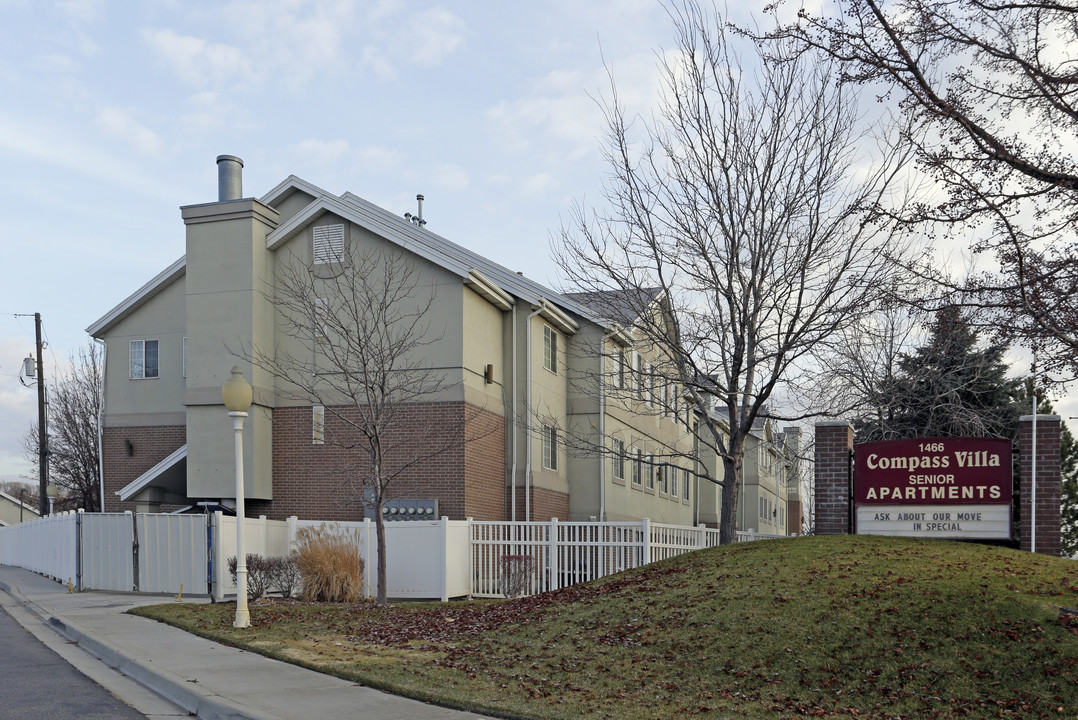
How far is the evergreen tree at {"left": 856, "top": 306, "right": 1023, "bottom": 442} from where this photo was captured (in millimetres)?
19812

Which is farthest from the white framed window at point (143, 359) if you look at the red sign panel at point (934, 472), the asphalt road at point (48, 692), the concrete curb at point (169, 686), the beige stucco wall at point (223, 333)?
the red sign panel at point (934, 472)

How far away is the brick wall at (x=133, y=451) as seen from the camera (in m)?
27.8

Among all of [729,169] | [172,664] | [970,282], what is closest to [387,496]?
[729,169]

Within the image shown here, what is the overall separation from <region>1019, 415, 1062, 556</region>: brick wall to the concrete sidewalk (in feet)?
34.2

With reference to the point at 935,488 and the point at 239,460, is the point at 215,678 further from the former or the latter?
the point at 935,488

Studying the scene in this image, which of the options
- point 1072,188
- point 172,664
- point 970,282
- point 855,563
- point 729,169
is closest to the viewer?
point 1072,188

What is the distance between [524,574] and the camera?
19.7 metres

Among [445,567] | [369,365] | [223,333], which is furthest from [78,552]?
[445,567]

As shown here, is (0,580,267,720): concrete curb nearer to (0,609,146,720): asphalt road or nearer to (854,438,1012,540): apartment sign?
(0,609,146,720): asphalt road

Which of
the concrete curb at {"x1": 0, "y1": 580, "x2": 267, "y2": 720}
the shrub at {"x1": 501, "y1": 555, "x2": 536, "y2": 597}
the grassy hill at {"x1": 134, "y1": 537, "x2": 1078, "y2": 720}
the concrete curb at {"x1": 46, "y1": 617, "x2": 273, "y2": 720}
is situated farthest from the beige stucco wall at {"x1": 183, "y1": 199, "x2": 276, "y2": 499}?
the concrete curb at {"x1": 46, "y1": 617, "x2": 273, "y2": 720}

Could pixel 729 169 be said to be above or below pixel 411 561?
above

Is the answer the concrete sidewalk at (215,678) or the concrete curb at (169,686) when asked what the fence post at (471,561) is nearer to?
the concrete sidewalk at (215,678)

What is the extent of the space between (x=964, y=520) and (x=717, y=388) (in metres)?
4.85

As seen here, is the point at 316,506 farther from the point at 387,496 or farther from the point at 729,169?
the point at 729,169
